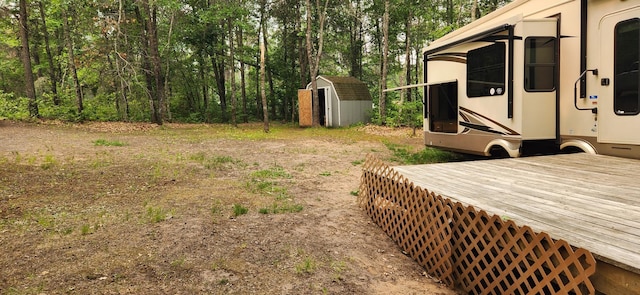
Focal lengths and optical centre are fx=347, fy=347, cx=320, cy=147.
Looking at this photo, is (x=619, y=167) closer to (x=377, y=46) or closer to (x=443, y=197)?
(x=443, y=197)

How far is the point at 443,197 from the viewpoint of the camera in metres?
3.17

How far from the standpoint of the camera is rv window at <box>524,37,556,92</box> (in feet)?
18.0

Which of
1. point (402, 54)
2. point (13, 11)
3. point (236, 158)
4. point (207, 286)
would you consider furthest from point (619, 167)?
point (402, 54)

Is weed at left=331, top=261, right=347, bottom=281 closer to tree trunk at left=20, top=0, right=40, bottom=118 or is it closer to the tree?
the tree

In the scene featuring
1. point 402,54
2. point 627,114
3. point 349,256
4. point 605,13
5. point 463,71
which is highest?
point 402,54

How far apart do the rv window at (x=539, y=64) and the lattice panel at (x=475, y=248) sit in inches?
122

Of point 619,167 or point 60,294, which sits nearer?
point 60,294

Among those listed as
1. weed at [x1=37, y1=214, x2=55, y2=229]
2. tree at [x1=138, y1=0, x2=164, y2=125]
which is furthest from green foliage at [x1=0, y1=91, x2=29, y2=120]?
weed at [x1=37, y1=214, x2=55, y2=229]

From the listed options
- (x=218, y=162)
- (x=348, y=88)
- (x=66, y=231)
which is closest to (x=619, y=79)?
(x=66, y=231)

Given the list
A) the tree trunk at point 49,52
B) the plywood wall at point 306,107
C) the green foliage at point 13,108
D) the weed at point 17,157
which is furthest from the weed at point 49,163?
the plywood wall at point 306,107

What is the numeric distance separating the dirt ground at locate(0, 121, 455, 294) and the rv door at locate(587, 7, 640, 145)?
3530 mm

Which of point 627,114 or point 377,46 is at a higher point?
point 377,46

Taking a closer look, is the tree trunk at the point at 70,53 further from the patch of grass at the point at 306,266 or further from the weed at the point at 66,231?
the patch of grass at the point at 306,266

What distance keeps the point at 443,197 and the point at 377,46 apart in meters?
25.5
